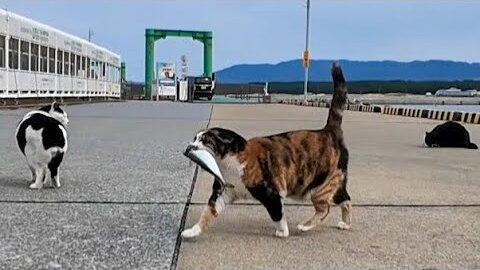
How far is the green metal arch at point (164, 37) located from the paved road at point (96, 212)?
5142cm

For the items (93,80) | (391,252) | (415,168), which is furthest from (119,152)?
(93,80)

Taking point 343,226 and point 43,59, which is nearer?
point 343,226

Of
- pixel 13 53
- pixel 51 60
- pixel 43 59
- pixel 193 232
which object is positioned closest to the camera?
pixel 193 232

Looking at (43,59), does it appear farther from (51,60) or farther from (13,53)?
(13,53)

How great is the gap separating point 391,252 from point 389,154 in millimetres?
6557

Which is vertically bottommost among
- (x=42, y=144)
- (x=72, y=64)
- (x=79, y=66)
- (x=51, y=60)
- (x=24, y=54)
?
(x=42, y=144)

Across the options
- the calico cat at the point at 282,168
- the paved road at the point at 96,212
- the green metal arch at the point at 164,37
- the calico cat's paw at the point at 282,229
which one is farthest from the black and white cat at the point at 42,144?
the green metal arch at the point at 164,37

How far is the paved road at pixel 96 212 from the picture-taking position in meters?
4.10

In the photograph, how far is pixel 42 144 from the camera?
626cm

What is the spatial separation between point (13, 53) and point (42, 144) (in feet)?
69.4

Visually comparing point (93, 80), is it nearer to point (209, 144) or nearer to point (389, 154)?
point (389, 154)

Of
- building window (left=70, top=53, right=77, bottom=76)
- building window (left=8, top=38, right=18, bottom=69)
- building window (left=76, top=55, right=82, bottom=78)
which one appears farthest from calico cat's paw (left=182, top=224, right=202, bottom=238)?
building window (left=76, top=55, right=82, bottom=78)

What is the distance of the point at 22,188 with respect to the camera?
641 cm

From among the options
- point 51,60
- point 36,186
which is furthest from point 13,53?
point 36,186
